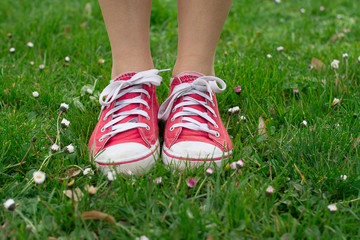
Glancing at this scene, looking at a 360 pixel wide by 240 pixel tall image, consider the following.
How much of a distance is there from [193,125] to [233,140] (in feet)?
0.84

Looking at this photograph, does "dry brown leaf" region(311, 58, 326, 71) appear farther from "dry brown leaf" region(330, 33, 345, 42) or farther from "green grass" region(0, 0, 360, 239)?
Result: "dry brown leaf" region(330, 33, 345, 42)

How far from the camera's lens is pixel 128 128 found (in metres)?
1.60

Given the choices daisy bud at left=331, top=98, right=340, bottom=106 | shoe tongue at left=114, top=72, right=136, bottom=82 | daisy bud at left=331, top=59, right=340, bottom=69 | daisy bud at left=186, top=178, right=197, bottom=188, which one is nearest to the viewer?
daisy bud at left=186, top=178, right=197, bottom=188

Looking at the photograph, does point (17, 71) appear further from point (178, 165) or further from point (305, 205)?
point (305, 205)

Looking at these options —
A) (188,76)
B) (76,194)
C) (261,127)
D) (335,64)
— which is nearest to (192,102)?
(188,76)

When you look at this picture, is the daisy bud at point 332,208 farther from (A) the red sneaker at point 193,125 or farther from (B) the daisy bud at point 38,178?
(B) the daisy bud at point 38,178

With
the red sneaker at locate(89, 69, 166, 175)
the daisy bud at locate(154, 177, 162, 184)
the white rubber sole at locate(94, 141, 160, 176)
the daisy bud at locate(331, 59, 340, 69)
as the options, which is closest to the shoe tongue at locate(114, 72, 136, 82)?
the red sneaker at locate(89, 69, 166, 175)

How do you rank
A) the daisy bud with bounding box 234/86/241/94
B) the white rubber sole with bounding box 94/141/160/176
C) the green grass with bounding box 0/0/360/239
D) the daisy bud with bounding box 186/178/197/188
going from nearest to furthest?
the green grass with bounding box 0/0/360/239 → the daisy bud with bounding box 186/178/197/188 → the white rubber sole with bounding box 94/141/160/176 → the daisy bud with bounding box 234/86/241/94

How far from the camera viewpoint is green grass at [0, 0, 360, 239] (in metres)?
1.23

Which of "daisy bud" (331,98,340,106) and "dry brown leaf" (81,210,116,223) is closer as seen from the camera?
"dry brown leaf" (81,210,116,223)

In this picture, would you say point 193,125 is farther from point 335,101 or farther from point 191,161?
point 335,101

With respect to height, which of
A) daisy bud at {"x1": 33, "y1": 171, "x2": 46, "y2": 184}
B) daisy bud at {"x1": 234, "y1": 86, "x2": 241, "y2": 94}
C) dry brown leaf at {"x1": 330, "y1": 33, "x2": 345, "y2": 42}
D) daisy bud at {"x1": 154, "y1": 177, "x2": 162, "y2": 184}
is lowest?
daisy bud at {"x1": 154, "y1": 177, "x2": 162, "y2": 184}

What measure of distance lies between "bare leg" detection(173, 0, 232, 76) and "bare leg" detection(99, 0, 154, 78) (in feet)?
0.60

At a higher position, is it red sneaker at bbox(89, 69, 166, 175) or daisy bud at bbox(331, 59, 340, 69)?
daisy bud at bbox(331, 59, 340, 69)
